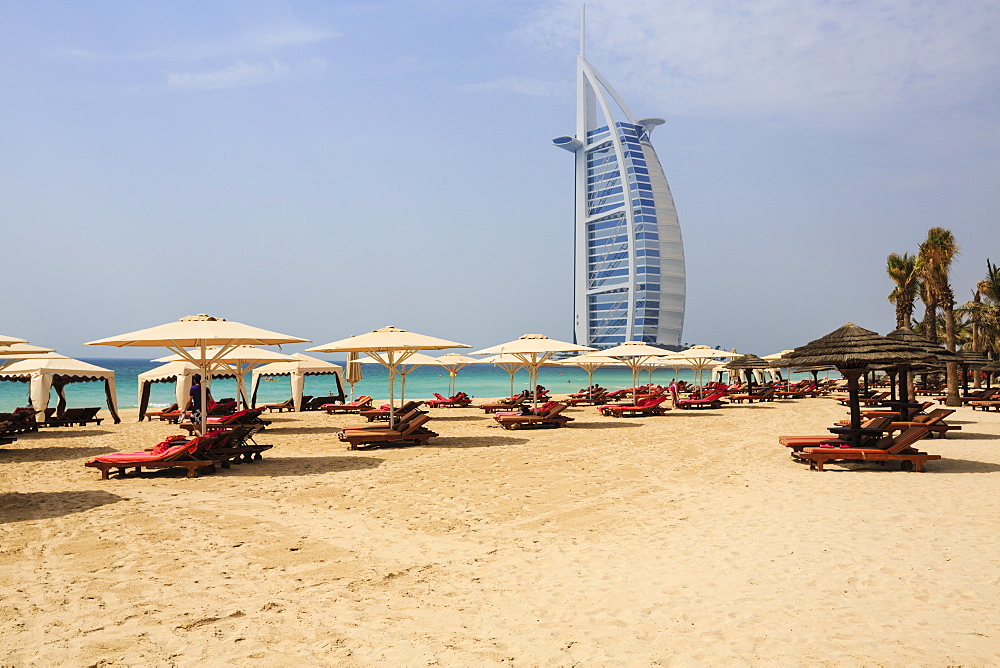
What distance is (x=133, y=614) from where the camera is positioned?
4.10 metres

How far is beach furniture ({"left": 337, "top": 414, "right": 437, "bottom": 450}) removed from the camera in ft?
39.6

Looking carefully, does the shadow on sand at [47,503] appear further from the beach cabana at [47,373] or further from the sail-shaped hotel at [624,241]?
the sail-shaped hotel at [624,241]

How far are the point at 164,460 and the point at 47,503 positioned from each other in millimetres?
1844

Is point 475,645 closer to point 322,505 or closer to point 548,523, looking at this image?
point 548,523

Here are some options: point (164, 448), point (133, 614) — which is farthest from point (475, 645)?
point (164, 448)

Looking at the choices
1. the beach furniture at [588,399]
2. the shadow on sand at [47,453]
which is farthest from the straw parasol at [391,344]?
the beach furniture at [588,399]

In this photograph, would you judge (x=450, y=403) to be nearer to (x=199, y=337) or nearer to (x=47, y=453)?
(x=47, y=453)

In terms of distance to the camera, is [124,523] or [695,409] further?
[695,409]

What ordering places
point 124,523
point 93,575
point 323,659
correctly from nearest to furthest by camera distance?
point 323,659
point 93,575
point 124,523

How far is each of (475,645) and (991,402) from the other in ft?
72.5

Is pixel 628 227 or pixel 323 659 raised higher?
pixel 628 227

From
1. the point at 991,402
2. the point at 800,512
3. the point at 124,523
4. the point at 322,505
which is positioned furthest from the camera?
the point at 991,402

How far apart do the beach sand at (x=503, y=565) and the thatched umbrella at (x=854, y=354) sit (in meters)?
1.23

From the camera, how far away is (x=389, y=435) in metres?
12.3
